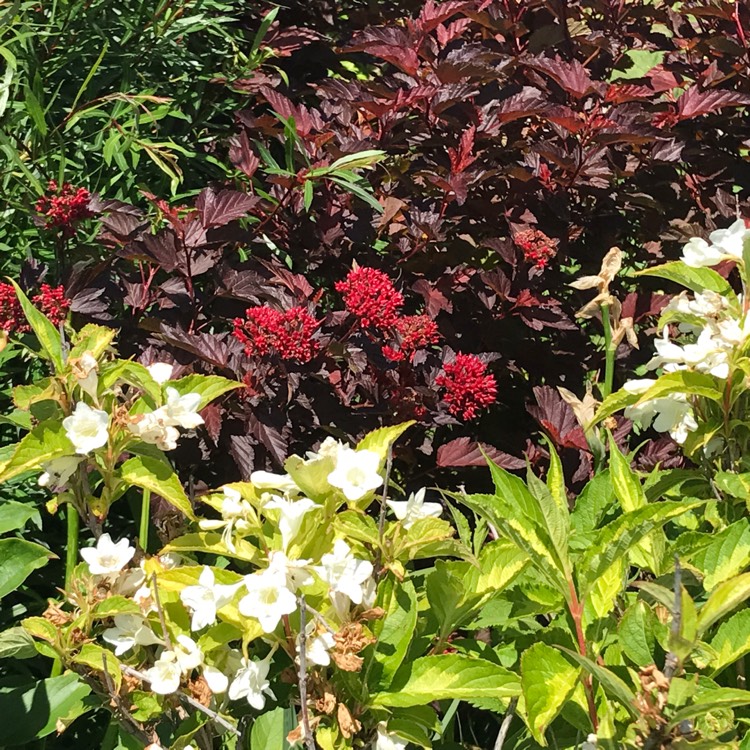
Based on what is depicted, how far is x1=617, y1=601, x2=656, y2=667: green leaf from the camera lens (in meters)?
1.05

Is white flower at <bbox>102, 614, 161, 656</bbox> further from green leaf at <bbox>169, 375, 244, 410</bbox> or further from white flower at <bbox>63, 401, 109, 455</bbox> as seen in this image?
green leaf at <bbox>169, 375, 244, 410</bbox>

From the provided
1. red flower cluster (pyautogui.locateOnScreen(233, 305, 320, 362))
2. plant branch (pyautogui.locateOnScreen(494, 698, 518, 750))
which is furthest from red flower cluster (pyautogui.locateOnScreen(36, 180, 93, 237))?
plant branch (pyautogui.locateOnScreen(494, 698, 518, 750))

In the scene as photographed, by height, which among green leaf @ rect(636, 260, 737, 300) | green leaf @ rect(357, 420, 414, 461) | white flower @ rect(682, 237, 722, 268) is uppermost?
white flower @ rect(682, 237, 722, 268)

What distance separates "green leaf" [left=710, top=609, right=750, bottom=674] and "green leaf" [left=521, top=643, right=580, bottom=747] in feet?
0.53

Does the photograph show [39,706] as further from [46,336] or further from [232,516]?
[46,336]

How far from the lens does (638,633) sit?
1.06 m

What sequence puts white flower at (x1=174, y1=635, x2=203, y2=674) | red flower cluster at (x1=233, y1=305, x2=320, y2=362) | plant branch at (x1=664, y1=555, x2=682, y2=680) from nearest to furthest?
plant branch at (x1=664, y1=555, x2=682, y2=680) → white flower at (x1=174, y1=635, x2=203, y2=674) → red flower cluster at (x1=233, y1=305, x2=320, y2=362)

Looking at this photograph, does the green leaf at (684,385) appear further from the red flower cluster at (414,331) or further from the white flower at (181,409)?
the white flower at (181,409)

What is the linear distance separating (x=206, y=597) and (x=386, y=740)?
10.4 inches

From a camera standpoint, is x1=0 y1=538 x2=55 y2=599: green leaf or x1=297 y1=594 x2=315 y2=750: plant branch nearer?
x1=297 y1=594 x2=315 y2=750: plant branch

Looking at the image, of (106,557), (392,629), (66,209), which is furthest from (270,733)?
(66,209)

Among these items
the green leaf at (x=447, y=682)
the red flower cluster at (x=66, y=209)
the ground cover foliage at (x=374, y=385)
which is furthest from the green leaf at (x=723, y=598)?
the red flower cluster at (x=66, y=209)

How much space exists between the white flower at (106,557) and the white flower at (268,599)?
0.23 m

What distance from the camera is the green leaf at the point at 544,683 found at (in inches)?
38.9
